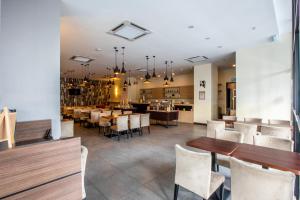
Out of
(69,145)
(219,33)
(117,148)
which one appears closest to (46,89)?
(69,145)

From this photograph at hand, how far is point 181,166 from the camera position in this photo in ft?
6.49

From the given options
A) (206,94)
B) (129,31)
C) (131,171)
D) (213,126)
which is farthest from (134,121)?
(206,94)

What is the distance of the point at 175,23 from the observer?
3754 mm

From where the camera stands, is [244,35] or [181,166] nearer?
[181,166]

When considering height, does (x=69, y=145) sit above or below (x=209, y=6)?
below

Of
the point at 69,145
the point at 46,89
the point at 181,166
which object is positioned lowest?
the point at 181,166

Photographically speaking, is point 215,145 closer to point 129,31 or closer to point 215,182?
point 215,182

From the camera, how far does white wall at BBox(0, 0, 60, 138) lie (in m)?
2.13

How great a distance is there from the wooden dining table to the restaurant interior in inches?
0.5

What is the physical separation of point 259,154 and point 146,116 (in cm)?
490

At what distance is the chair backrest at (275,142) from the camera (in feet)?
7.61

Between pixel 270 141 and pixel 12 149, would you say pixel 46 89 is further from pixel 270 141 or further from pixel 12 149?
pixel 270 141

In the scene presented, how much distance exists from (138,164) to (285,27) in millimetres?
5586

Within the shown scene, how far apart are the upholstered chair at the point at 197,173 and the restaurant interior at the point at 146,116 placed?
12 millimetres
